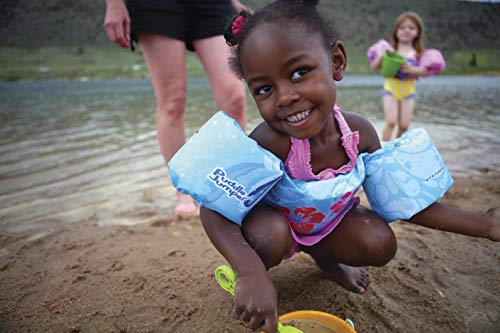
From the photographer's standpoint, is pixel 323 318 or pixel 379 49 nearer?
pixel 323 318

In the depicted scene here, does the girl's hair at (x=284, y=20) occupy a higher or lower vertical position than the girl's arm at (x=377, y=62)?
higher

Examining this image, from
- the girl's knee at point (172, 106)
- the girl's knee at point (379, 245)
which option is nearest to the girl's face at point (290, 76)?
the girl's knee at point (379, 245)

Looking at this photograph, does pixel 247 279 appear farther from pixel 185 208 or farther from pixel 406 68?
pixel 406 68

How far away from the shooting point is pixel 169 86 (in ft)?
8.38

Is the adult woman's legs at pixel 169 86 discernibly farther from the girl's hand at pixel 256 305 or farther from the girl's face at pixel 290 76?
the girl's hand at pixel 256 305

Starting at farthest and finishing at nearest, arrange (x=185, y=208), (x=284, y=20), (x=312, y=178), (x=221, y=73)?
(x=185, y=208) → (x=221, y=73) → (x=312, y=178) → (x=284, y=20)

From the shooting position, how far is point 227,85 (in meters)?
2.53

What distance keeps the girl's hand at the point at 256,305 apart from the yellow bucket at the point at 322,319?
0.74ft

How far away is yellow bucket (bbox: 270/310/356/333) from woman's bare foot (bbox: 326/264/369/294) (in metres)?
0.36

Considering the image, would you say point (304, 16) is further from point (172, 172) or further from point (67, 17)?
point (67, 17)

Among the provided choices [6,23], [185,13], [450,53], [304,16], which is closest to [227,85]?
[185,13]

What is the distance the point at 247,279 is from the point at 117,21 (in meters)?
1.93

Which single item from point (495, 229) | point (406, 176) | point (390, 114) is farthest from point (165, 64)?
point (390, 114)

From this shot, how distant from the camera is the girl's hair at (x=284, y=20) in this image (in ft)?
4.10
